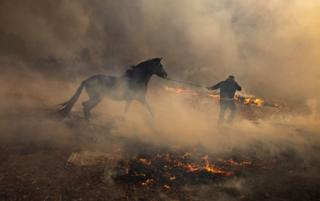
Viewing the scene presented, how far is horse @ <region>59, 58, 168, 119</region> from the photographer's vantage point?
1016 centimetres

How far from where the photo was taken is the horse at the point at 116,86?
33.3ft

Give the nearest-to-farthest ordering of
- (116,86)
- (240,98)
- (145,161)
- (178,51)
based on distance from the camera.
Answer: (145,161)
(116,86)
(240,98)
(178,51)

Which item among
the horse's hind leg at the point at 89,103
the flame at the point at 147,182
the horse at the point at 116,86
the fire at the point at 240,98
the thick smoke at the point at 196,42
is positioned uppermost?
the thick smoke at the point at 196,42

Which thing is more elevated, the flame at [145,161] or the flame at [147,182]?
the flame at [145,161]

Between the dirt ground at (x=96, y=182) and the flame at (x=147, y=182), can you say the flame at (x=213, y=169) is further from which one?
the flame at (x=147, y=182)

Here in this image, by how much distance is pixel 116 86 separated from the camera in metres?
10.5

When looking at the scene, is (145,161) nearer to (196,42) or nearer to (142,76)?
(142,76)

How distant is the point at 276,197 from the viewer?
6.25 m

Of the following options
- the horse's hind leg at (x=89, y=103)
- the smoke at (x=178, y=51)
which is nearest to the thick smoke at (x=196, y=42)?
the smoke at (x=178, y=51)

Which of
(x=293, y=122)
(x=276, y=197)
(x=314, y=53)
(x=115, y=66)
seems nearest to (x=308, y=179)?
(x=276, y=197)

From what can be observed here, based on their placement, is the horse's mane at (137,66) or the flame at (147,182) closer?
the flame at (147,182)

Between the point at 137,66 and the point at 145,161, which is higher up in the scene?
the point at 137,66

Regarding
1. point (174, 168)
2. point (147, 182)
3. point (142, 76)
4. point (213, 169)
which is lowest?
point (147, 182)

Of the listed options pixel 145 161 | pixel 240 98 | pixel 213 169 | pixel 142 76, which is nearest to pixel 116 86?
pixel 142 76
